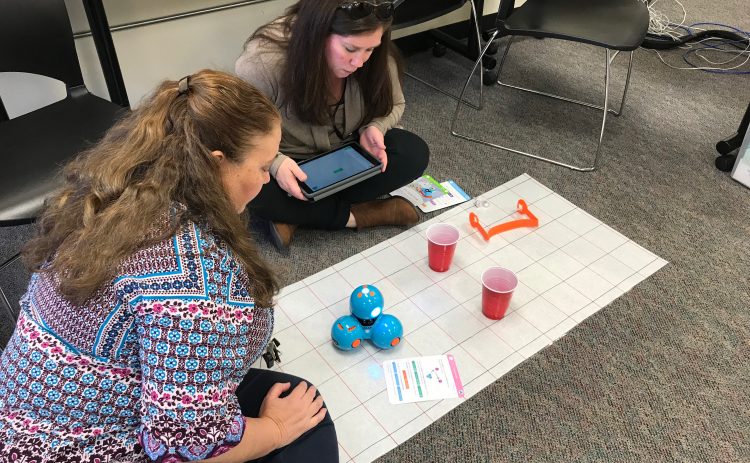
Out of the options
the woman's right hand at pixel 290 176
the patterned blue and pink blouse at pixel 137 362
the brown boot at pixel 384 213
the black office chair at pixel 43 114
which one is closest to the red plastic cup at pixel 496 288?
the brown boot at pixel 384 213

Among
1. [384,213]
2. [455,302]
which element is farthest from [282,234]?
[455,302]

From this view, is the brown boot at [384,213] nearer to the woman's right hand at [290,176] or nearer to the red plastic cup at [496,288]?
the woman's right hand at [290,176]

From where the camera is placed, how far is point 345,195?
1845mm

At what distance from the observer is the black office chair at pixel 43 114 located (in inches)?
54.7

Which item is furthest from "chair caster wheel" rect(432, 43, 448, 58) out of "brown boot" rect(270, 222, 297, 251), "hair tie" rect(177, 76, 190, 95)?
"hair tie" rect(177, 76, 190, 95)

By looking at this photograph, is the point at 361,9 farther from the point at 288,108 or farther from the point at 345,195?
the point at 345,195

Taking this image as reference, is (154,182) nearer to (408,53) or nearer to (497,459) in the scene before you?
(497,459)

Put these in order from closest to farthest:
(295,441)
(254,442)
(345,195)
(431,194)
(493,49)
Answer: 1. (254,442)
2. (295,441)
3. (345,195)
4. (431,194)
5. (493,49)

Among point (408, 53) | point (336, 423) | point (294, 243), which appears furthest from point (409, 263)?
point (408, 53)

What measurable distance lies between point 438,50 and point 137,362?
2.40 meters

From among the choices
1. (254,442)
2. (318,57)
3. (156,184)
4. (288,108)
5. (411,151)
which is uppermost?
(156,184)

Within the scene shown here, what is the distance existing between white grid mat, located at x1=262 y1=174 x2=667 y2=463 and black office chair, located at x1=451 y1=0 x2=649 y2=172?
452mm

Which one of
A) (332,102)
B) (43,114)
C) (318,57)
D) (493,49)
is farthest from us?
(493,49)

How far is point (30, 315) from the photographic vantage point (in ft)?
2.73
